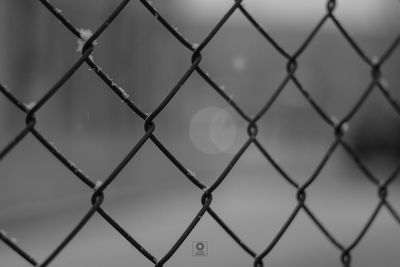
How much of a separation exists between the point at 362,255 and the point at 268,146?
14.9ft

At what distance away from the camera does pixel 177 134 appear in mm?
6508

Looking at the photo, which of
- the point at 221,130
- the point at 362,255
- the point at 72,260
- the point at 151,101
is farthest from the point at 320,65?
the point at 72,260

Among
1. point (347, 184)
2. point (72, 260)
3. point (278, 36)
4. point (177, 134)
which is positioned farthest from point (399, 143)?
point (72, 260)

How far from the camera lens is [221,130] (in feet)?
25.9

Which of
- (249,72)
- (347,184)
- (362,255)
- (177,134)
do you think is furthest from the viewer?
(347,184)

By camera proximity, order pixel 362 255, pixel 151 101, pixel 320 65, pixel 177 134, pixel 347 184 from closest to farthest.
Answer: pixel 362 255 < pixel 151 101 < pixel 177 134 < pixel 320 65 < pixel 347 184

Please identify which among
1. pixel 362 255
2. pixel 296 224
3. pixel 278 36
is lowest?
pixel 362 255

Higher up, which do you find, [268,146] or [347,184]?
[268,146]

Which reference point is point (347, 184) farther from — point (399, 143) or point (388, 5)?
point (388, 5)

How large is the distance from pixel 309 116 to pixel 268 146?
0.87 meters

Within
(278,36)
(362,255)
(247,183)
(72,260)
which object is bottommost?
(72,260)

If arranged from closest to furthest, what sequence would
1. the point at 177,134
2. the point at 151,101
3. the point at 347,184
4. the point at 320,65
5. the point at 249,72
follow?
1. the point at 151,101
2. the point at 177,134
3. the point at 249,72
4. the point at 320,65
5. the point at 347,184

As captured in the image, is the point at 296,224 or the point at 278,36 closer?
the point at 296,224

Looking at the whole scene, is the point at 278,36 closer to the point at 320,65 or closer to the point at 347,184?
the point at 320,65
